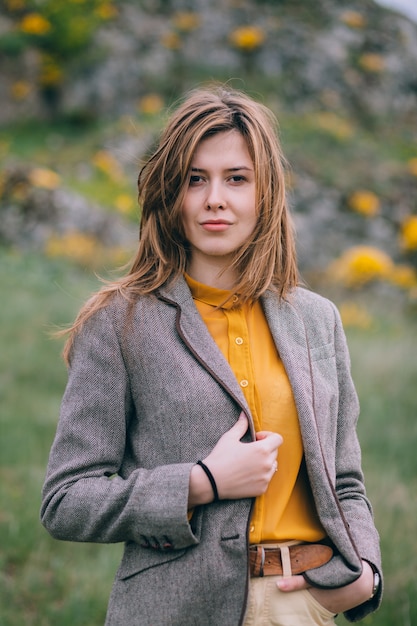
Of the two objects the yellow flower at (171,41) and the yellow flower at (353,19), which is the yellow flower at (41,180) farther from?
the yellow flower at (353,19)

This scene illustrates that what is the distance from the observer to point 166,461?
1.70 metres

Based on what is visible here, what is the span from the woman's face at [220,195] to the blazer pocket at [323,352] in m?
0.37

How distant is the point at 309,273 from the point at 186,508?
36.5ft

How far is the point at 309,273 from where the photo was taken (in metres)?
12.5

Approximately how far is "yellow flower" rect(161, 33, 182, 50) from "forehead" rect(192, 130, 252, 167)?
24.4 metres

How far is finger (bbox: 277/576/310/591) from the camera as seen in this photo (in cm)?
167

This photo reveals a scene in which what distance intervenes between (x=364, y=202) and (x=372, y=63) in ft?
38.2

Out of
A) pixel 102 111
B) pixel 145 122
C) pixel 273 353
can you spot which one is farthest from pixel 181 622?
pixel 102 111

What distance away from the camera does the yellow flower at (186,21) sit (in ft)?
81.8

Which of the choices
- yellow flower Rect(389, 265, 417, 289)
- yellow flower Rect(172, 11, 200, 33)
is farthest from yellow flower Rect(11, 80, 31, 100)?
yellow flower Rect(389, 265, 417, 289)

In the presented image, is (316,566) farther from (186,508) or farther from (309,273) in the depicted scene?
(309,273)

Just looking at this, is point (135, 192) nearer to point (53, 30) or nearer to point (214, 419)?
point (53, 30)

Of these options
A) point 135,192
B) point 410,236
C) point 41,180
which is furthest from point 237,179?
point 135,192

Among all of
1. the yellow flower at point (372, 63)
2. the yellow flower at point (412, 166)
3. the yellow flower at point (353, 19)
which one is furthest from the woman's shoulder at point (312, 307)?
the yellow flower at point (353, 19)
